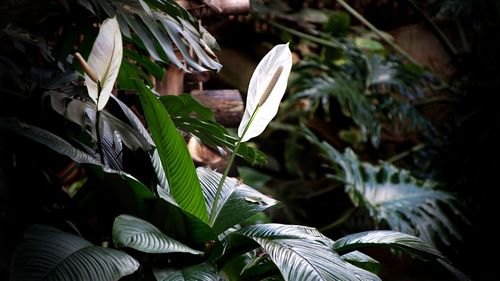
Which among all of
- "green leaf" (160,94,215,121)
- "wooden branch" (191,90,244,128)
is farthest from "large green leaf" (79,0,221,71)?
"wooden branch" (191,90,244,128)

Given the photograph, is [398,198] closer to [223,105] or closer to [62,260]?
[223,105]

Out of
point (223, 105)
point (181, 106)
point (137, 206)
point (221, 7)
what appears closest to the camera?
point (137, 206)

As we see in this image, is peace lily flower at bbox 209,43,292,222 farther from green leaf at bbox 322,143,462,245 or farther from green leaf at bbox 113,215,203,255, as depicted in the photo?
green leaf at bbox 322,143,462,245

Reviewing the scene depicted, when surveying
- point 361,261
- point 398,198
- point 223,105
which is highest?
point 361,261

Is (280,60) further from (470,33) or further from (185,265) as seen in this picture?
(470,33)

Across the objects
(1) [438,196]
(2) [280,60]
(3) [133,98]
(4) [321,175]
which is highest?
(2) [280,60]

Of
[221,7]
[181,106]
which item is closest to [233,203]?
[181,106]

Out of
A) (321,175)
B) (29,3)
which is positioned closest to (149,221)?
(29,3)
